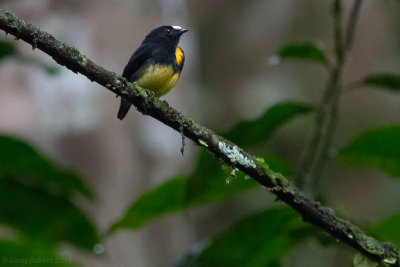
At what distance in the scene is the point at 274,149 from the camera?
15.9 ft

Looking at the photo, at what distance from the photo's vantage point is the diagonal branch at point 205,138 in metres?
1.45

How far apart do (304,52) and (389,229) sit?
2.33 feet

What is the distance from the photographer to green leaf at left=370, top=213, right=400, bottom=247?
195cm

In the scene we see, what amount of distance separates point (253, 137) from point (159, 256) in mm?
2696

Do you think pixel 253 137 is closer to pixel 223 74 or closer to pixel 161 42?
pixel 161 42

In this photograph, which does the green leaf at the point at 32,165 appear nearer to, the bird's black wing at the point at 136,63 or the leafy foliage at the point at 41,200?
the leafy foliage at the point at 41,200

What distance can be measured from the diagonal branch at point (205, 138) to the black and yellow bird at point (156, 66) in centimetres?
126

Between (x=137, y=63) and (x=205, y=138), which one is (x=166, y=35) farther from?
(x=205, y=138)

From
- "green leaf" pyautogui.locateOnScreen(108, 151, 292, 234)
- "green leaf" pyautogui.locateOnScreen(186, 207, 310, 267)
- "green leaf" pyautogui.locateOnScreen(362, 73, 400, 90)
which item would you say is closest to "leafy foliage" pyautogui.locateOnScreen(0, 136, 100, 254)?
"green leaf" pyautogui.locateOnScreen(108, 151, 292, 234)

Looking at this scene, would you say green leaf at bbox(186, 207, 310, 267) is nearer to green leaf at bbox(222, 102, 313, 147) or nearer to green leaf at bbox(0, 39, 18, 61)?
green leaf at bbox(222, 102, 313, 147)

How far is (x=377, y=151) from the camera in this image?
203 cm

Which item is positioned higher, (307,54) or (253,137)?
(307,54)

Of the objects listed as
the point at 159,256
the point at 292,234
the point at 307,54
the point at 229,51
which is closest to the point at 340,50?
the point at 307,54

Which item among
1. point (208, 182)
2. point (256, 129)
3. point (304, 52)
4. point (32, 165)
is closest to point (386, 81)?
point (304, 52)
